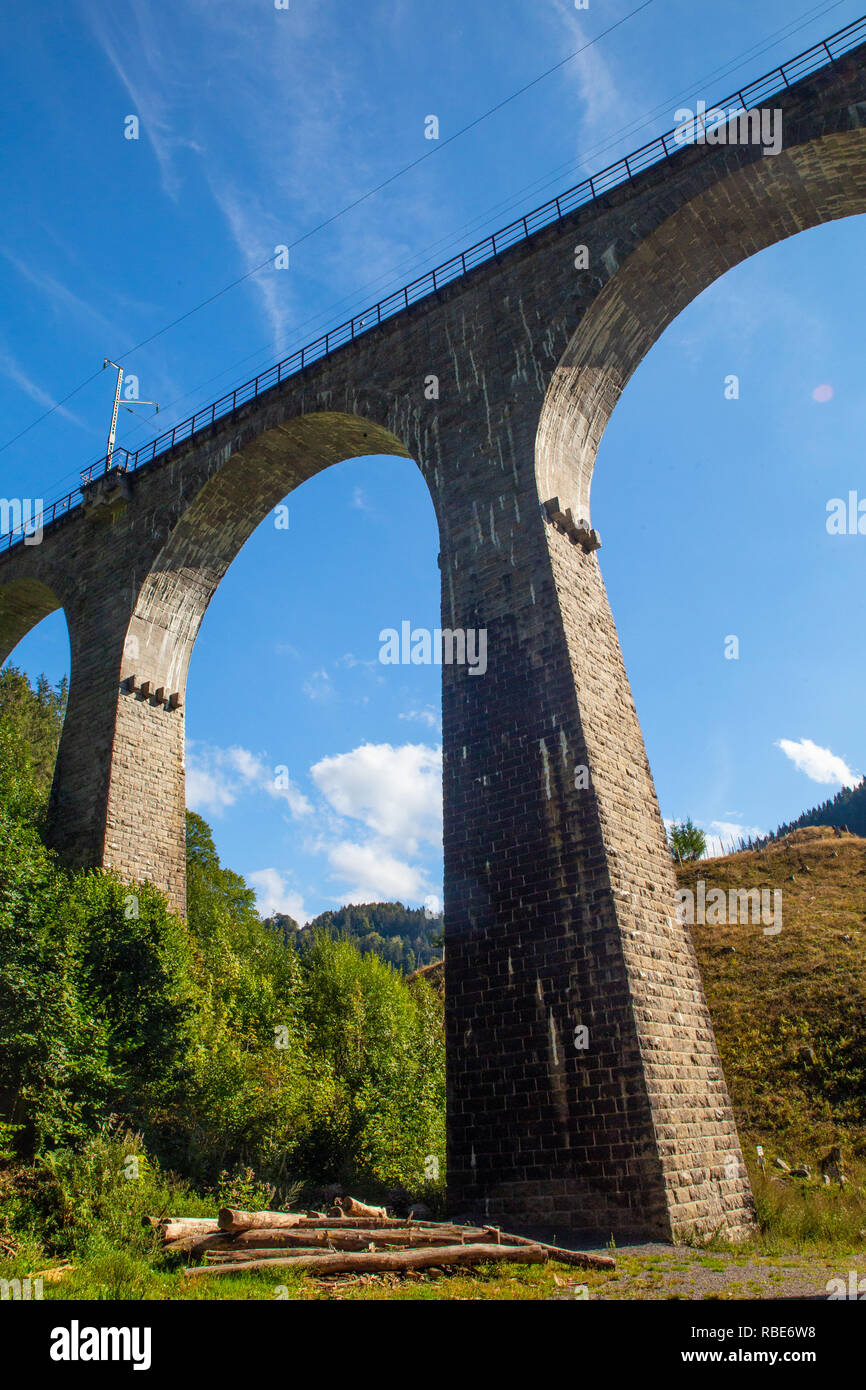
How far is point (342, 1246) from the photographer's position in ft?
27.0

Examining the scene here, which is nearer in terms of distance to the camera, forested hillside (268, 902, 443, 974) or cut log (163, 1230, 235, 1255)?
cut log (163, 1230, 235, 1255)

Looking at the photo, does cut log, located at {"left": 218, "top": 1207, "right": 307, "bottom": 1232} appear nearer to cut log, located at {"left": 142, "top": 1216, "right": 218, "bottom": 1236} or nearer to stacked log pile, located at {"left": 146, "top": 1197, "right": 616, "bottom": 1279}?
stacked log pile, located at {"left": 146, "top": 1197, "right": 616, "bottom": 1279}

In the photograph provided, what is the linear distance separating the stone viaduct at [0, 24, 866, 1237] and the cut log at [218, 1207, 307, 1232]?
2.34m

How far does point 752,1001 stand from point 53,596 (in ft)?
75.2

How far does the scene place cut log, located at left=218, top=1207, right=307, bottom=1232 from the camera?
28.2 feet

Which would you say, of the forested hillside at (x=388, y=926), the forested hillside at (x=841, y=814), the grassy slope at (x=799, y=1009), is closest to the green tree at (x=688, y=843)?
the grassy slope at (x=799, y=1009)

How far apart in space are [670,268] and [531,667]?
7.44 meters

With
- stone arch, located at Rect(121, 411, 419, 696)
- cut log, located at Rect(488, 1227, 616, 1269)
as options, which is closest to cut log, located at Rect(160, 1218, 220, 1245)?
cut log, located at Rect(488, 1227, 616, 1269)

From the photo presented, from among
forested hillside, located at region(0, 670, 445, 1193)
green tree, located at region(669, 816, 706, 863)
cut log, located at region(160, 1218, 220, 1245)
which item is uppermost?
green tree, located at region(669, 816, 706, 863)

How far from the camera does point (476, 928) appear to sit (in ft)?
37.3

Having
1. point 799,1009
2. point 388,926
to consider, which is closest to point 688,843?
point 799,1009

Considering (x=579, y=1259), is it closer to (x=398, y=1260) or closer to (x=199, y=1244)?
(x=398, y=1260)
